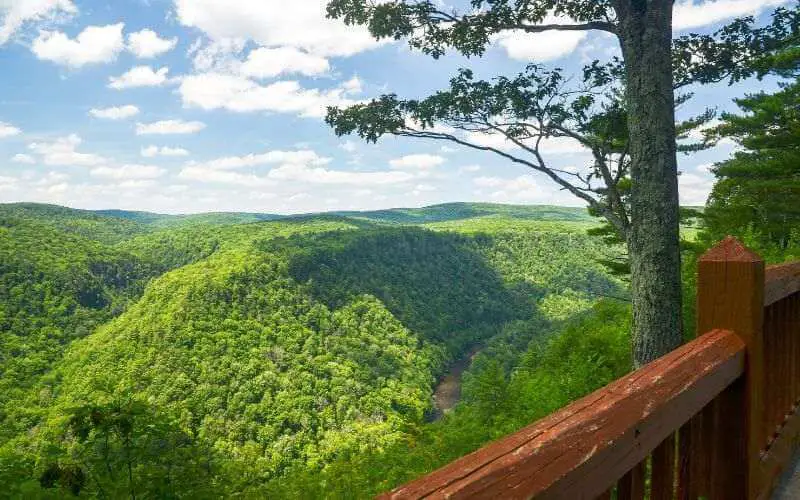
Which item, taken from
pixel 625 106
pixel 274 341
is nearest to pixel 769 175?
pixel 625 106

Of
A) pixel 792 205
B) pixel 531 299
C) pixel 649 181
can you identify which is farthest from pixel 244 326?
pixel 649 181

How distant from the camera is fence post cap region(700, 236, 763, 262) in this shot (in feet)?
5.41

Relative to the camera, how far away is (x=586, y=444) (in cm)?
84

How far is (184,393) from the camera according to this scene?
193 feet

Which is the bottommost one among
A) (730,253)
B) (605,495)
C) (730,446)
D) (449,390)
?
(449,390)

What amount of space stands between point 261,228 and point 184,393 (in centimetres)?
6662

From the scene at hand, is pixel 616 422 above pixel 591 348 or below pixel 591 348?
above

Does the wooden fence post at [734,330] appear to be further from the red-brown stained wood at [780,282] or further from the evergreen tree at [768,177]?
the evergreen tree at [768,177]

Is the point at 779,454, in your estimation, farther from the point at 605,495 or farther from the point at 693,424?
the point at 605,495

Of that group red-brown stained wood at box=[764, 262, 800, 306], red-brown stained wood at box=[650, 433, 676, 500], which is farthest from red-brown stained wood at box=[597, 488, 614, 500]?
red-brown stained wood at box=[764, 262, 800, 306]

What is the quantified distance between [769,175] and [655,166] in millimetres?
16059

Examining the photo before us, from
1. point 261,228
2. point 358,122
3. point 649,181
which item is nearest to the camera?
point 649,181

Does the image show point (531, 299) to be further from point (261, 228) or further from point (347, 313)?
point (261, 228)

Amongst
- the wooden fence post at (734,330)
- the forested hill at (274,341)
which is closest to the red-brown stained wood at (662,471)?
the wooden fence post at (734,330)
